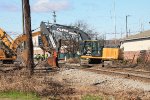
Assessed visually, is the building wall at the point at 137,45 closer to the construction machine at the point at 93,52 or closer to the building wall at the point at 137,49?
the building wall at the point at 137,49

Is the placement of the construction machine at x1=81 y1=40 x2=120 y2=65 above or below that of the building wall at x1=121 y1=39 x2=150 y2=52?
below

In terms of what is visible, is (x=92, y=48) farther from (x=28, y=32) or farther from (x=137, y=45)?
(x=28, y=32)

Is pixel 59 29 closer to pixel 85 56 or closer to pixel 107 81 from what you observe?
pixel 85 56

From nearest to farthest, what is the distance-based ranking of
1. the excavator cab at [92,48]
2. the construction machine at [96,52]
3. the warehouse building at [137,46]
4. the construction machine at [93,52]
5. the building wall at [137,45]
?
the construction machine at [93,52], the construction machine at [96,52], the excavator cab at [92,48], the warehouse building at [137,46], the building wall at [137,45]

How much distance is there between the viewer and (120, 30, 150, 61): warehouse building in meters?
47.2

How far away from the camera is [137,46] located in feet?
186

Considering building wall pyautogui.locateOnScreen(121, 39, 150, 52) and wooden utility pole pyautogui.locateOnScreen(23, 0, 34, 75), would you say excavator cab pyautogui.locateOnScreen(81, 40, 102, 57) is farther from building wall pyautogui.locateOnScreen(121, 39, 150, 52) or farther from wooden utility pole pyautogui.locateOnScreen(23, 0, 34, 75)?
wooden utility pole pyautogui.locateOnScreen(23, 0, 34, 75)

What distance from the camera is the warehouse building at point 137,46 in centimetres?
4716

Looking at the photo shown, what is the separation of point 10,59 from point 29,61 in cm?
1838

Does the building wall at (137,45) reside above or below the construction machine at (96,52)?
above

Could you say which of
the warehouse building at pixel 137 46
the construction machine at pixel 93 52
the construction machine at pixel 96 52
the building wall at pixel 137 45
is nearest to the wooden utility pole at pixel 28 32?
the construction machine at pixel 93 52

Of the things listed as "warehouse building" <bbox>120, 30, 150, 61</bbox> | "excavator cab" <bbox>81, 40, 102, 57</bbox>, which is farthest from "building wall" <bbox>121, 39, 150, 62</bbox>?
"excavator cab" <bbox>81, 40, 102, 57</bbox>

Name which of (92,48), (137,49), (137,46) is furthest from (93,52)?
(137,46)

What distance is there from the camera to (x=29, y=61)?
25891 mm
